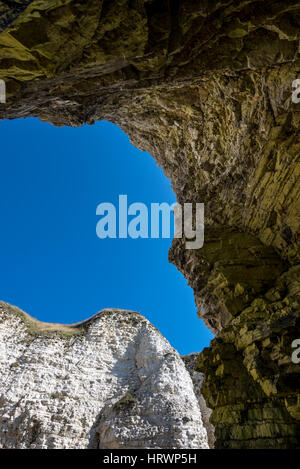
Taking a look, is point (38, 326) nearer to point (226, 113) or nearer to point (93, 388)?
point (93, 388)

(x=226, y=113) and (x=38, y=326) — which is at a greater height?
(x=226, y=113)

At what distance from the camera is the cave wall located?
494 cm

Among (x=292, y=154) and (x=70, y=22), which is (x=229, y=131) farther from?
(x=70, y=22)

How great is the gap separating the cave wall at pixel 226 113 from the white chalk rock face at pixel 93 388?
48.2ft

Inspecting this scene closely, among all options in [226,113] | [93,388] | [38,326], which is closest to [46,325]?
[38,326]

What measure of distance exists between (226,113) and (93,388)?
22770 millimetres

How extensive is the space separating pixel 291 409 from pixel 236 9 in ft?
26.9

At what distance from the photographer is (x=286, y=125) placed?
287 inches

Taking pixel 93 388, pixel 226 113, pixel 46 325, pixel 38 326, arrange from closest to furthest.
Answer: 1. pixel 226 113
2. pixel 93 388
3. pixel 38 326
4. pixel 46 325

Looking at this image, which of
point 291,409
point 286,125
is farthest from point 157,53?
point 291,409

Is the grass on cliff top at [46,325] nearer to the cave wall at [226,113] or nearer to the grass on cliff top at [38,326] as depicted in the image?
the grass on cliff top at [38,326]

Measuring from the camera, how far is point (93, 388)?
Result: 22.5 meters

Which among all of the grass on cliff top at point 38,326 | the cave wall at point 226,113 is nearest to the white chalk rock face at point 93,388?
the grass on cliff top at point 38,326

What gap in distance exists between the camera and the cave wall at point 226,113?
16.2 ft
